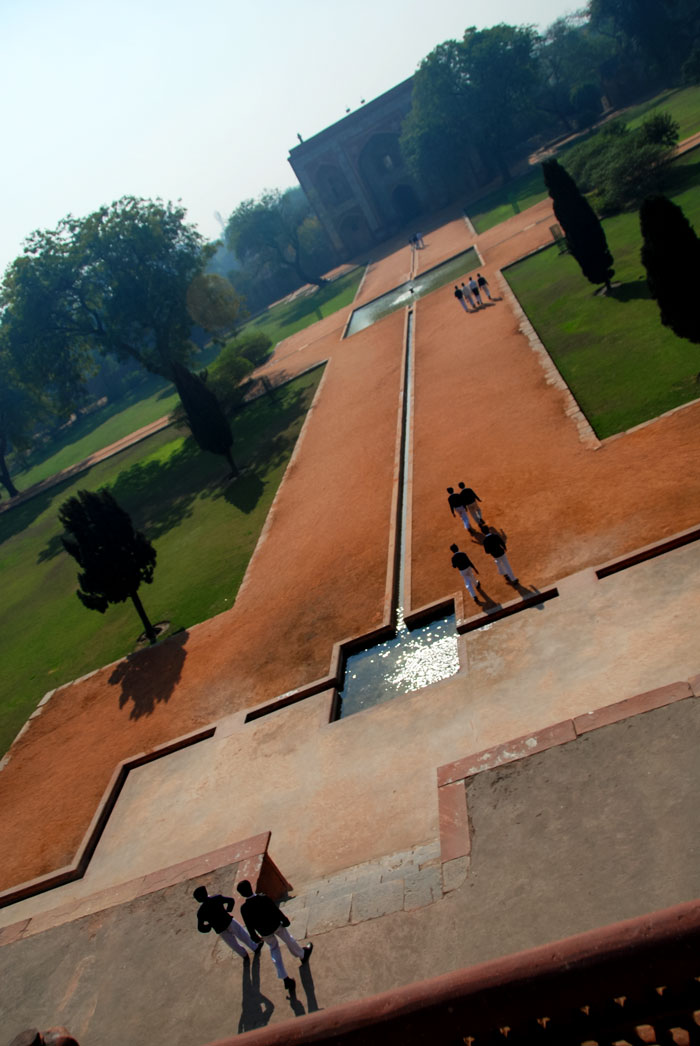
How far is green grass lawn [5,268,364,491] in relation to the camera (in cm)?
4856

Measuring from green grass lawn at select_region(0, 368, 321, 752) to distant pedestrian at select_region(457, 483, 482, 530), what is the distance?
6173mm

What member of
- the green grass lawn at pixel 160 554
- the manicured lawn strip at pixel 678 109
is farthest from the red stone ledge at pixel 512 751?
the manicured lawn strip at pixel 678 109

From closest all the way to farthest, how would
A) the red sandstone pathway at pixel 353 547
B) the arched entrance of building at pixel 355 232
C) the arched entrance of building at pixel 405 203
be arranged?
the red sandstone pathway at pixel 353 547
the arched entrance of building at pixel 405 203
the arched entrance of building at pixel 355 232

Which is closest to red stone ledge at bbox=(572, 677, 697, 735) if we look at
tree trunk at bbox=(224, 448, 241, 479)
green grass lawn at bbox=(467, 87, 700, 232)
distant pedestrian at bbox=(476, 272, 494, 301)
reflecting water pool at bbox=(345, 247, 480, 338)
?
tree trunk at bbox=(224, 448, 241, 479)

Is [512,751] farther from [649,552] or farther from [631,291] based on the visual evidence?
[631,291]

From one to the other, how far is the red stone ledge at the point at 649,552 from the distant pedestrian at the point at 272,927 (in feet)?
21.1

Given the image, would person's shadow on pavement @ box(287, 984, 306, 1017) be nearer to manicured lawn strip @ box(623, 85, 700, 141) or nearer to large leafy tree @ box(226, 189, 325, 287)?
manicured lawn strip @ box(623, 85, 700, 141)

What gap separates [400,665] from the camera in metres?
10.9

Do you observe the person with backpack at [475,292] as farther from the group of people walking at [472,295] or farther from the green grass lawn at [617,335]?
the green grass lawn at [617,335]

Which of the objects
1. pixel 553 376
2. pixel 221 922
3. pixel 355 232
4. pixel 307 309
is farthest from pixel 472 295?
pixel 355 232

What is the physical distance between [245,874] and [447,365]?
1828cm

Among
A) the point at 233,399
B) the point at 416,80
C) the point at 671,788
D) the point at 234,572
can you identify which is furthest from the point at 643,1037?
the point at 416,80

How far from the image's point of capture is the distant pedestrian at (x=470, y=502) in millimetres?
12797

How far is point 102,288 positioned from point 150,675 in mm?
27044
